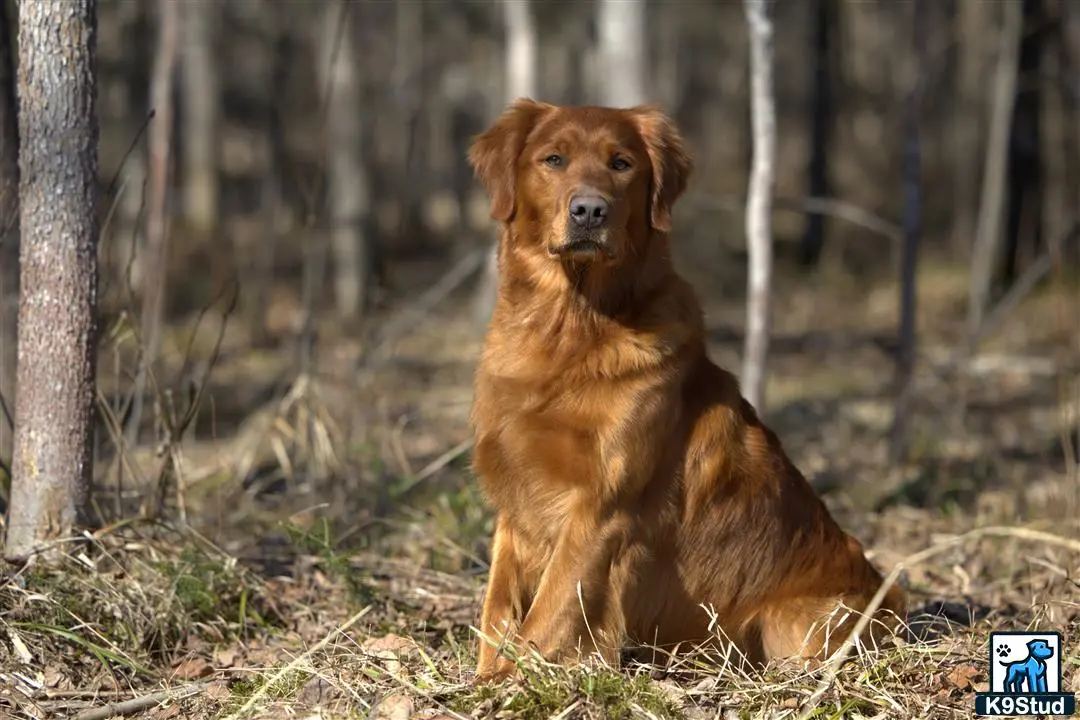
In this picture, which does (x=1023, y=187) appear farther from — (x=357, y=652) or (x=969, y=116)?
(x=357, y=652)

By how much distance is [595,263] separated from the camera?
407cm

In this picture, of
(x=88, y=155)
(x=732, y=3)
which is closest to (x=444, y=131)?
(x=732, y=3)

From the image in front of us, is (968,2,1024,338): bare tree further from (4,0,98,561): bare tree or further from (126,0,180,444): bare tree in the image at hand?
(4,0,98,561): bare tree

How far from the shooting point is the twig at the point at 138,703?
379cm

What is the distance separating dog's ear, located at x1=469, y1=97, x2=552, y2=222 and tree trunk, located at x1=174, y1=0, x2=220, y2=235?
1674 centimetres

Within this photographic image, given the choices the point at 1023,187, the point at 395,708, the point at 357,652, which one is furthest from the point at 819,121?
the point at 395,708

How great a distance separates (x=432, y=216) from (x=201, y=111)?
4.95 metres

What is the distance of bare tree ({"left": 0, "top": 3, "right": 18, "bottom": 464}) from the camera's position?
478cm

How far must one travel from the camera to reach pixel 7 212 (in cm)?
509

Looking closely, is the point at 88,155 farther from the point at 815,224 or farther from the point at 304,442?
the point at 815,224

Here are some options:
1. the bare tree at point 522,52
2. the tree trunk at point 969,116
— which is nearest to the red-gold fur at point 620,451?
the bare tree at point 522,52

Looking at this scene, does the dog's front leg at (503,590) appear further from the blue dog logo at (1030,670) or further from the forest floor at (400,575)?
the blue dog logo at (1030,670)

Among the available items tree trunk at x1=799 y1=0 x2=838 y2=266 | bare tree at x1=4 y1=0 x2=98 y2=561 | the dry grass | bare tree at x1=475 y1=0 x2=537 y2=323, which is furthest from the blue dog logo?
tree trunk at x1=799 y1=0 x2=838 y2=266

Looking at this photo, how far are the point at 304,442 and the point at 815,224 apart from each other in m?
12.8
